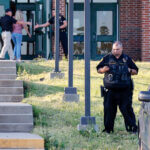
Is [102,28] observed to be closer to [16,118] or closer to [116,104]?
[16,118]

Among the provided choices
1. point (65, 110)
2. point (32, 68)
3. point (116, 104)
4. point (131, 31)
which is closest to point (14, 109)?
point (65, 110)

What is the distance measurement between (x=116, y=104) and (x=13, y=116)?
2.31 meters

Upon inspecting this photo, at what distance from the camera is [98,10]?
79.3ft

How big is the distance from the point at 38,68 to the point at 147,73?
3.28 metres

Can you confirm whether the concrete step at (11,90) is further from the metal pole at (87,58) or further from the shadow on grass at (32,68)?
the metal pole at (87,58)

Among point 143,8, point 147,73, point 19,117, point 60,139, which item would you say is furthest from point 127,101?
point 143,8

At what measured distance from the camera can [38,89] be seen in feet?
50.9

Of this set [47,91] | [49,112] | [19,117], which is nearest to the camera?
[19,117]

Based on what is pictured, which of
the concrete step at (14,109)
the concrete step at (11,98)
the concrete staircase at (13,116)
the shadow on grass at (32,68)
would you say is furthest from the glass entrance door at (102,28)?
the concrete step at (14,109)

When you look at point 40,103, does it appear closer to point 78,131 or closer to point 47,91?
point 47,91

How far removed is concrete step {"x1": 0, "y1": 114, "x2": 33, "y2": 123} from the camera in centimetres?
1205

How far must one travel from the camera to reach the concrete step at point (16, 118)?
12047 millimetres

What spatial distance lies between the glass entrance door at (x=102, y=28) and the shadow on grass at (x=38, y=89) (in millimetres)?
8234

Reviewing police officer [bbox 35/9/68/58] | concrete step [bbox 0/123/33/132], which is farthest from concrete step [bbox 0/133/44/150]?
police officer [bbox 35/9/68/58]
